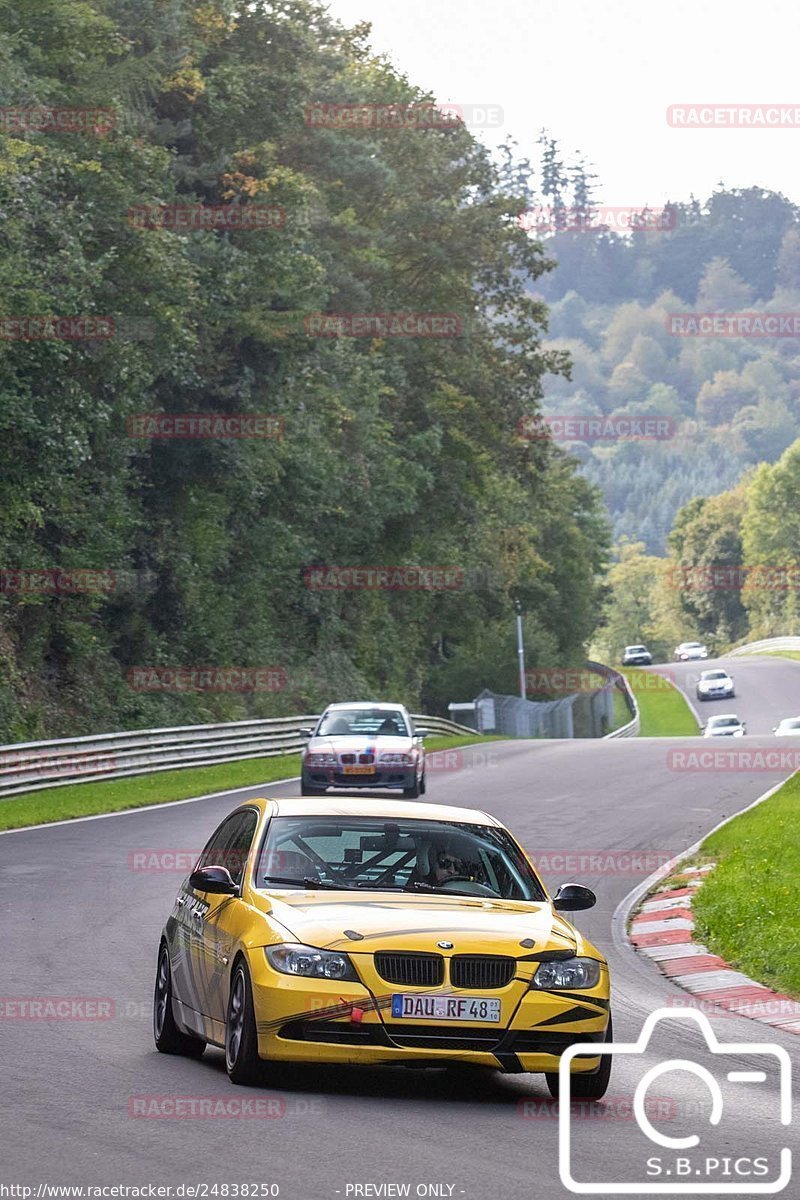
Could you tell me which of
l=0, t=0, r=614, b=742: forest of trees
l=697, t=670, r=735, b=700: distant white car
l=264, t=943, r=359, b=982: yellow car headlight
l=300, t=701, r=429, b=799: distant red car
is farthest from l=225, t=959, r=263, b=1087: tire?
l=697, t=670, r=735, b=700: distant white car

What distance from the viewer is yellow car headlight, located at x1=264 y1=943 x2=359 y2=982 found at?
8.30 metres

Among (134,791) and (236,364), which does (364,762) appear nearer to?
(134,791)

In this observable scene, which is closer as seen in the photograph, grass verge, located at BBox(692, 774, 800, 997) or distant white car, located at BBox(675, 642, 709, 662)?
grass verge, located at BBox(692, 774, 800, 997)

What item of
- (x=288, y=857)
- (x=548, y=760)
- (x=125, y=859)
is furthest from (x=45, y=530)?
(x=288, y=857)

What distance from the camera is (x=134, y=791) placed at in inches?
1227

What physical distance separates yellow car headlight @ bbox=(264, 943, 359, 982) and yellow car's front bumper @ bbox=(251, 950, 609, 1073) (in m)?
0.04

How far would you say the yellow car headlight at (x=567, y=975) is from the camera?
8.45 meters

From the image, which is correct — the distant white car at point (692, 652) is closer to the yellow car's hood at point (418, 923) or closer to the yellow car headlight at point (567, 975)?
the yellow car's hood at point (418, 923)

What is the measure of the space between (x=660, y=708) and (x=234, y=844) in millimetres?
88629

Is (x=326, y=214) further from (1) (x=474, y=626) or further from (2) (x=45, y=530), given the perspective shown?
(1) (x=474, y=626)

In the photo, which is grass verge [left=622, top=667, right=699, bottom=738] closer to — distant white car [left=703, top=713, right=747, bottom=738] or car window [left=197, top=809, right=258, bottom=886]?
distant white car [left=703, top=713, right=747, bottom=738]

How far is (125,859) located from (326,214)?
32709mm

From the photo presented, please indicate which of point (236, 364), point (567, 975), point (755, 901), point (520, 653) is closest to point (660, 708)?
point (520, 653)

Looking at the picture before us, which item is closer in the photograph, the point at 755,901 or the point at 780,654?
the point at 755,901
